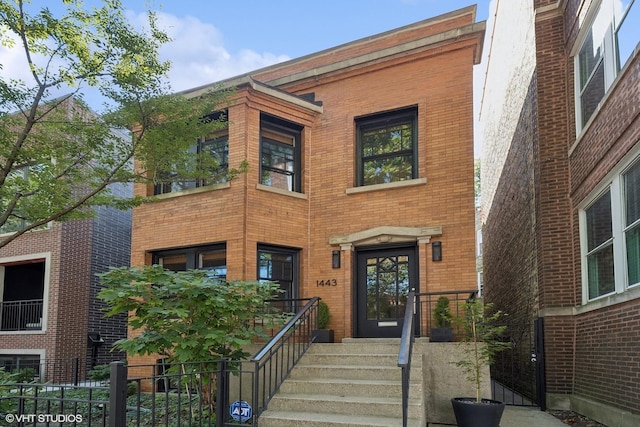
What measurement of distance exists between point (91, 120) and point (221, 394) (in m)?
5.69

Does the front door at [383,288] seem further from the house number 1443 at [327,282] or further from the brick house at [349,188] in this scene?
the house number 1443 at [327,282]

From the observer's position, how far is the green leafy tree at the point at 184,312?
710 cm

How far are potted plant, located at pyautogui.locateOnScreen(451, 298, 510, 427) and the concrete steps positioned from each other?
0.69 metres

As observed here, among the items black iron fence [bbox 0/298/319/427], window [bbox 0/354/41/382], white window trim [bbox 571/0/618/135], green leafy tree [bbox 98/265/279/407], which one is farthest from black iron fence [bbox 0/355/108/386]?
white window trim [bbox 571/0/618/135]

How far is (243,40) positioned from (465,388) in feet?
36.0

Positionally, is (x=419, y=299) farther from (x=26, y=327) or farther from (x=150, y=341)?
(x=26, y=327)

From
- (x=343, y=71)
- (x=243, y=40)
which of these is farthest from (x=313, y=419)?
(x=243, y=40)

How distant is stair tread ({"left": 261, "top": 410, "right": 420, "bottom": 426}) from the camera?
620cm

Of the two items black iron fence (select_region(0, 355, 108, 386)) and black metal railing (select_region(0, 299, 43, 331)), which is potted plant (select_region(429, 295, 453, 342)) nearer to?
black iron fence (select_region(0, 355, 108, 386))

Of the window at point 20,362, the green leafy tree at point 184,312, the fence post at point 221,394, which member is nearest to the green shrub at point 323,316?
the green leafy tree at point 184,312

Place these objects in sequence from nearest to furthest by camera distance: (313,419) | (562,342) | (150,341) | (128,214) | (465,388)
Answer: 1. (313,419)
2. (150,341)
3. (465,388)
4. (562,342)
5. (128,214)

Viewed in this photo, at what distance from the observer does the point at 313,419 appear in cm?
646

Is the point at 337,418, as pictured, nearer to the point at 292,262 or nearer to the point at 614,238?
the point at 614,238

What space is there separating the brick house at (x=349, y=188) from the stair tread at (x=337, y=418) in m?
3.26
